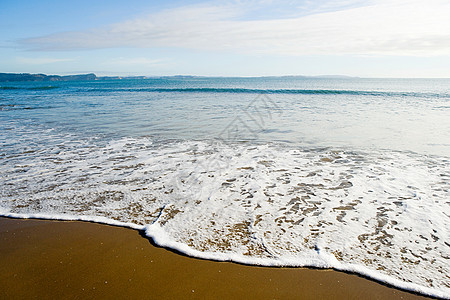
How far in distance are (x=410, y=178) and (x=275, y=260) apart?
3.66 metres

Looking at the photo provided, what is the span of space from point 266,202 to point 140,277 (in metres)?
2.18

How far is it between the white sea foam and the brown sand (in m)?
0.17

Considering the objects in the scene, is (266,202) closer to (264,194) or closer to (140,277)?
(264,194)

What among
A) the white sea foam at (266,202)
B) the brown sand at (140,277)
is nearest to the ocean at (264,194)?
the white sea foam at (266,202)

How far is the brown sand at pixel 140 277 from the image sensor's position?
2436mm

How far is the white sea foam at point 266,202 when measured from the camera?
2.97 meters

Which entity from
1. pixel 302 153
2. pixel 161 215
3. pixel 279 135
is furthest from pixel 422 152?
pixel 161 215

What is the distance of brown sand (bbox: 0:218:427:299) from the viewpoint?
2.44 meters

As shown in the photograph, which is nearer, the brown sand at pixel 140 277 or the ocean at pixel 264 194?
the brown sand at pixel 140 277

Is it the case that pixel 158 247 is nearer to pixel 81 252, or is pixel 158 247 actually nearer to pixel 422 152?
pixel 81 252

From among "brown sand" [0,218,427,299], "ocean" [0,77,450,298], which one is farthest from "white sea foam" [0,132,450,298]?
"brown sand" [0,218,427,299]

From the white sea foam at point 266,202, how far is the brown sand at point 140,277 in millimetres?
169

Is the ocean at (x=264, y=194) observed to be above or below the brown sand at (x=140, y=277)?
above

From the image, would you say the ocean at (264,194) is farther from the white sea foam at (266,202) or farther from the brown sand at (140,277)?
the brown sand at (140,277)
